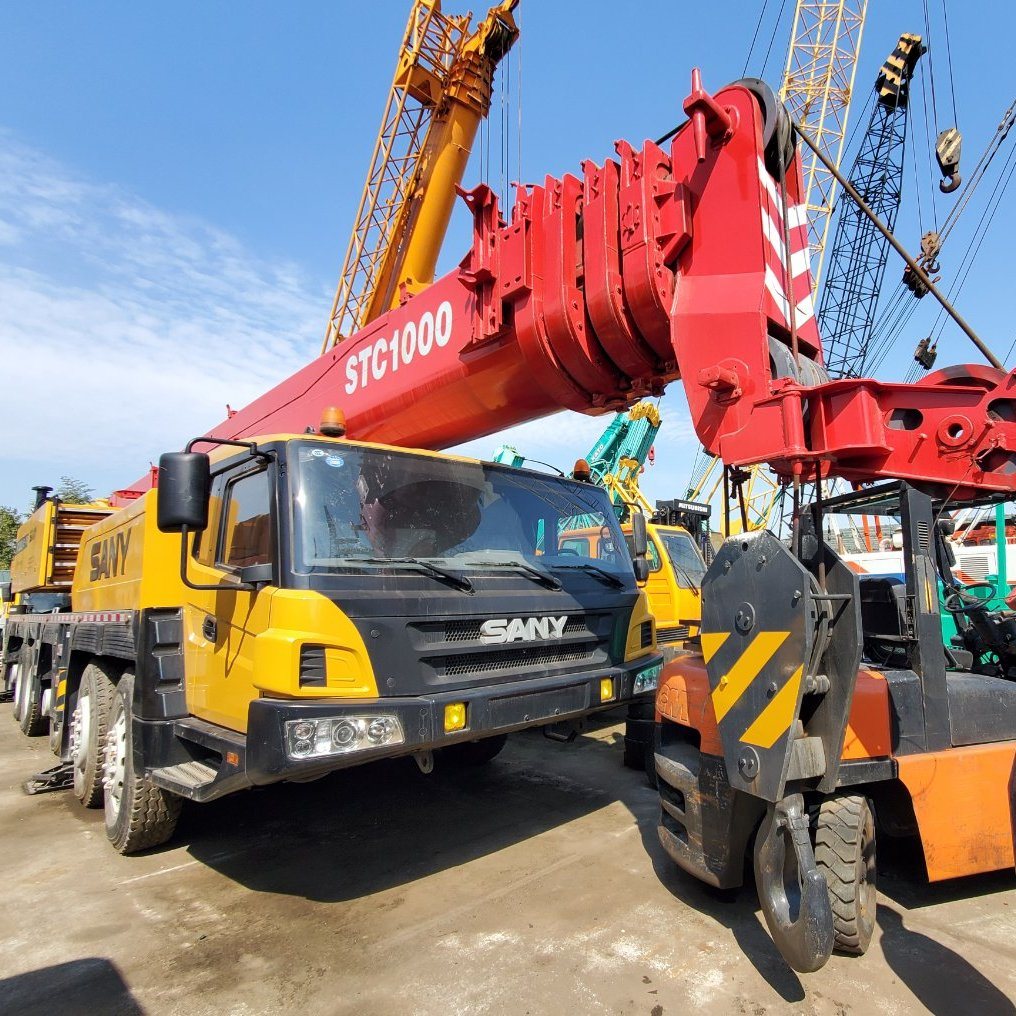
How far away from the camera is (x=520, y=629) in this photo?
3.42m

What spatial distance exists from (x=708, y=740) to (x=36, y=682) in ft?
22.6

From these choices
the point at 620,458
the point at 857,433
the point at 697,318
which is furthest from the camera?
the point at 620,458

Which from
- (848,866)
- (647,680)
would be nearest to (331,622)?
(647,680)

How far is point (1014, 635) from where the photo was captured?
3467 millimetres

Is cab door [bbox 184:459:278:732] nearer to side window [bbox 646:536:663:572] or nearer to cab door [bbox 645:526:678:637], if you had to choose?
cab door [bbox 645:526:678:637]

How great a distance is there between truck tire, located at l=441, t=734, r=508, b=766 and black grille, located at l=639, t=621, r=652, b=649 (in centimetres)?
158

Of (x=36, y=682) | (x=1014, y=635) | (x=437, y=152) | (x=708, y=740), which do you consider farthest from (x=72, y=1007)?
(x=437, y=152)

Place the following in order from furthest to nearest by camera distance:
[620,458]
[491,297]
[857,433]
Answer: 1. [620,458]
2. [491,297]
3. [857,433]

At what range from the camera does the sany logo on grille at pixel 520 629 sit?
130 inches

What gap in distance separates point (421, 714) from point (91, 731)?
2.83m

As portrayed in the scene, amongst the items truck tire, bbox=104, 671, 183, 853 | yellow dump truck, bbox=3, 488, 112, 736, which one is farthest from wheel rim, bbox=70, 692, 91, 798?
yellow dump truck, bbox=3, 488, 112, 736

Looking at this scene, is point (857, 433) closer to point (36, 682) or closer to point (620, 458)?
point (36, 682)

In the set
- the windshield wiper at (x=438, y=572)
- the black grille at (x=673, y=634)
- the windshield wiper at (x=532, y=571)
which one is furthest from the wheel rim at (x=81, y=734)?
the black grille at (x=673, y=634)

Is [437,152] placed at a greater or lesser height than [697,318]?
greater
